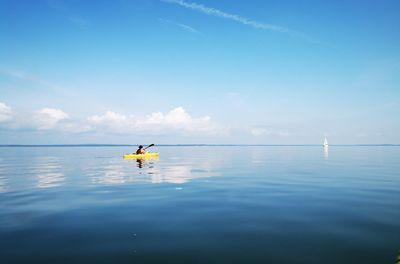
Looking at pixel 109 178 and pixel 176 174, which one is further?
pixel 176 174

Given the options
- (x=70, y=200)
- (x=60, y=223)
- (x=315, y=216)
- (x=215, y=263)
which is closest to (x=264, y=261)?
(x=215, y=263)

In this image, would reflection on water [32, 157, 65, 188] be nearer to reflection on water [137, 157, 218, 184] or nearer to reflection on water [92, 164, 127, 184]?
reflection on water [92, 164, 127, 184]

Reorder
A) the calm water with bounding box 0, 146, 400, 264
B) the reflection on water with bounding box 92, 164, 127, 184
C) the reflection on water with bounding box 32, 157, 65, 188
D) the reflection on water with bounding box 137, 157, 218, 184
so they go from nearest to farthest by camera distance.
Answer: the calm water with bounding box 0, 146, 400, 264
the reflection on water with bounding box 32, 157, 65, 188
the reflection on water with bounding box 92, 164, 127, 184
the reflection on water with bounding box 137, 157, 218, 184

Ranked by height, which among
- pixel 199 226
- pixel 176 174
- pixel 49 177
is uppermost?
pixel 49 177

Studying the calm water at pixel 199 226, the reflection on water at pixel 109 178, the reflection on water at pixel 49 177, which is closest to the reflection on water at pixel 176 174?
the reflection on water at pixel 109 178

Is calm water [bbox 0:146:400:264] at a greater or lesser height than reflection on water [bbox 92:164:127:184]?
lesser

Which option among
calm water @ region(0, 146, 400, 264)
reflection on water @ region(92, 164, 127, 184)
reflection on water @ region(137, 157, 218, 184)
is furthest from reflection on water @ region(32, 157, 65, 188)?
Result: reflection on water @ region(137, 157, 218, 184)

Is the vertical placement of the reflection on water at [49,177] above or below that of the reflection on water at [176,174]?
above

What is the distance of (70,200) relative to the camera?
63.9 feet

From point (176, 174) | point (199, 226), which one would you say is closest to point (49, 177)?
point (176, 174)

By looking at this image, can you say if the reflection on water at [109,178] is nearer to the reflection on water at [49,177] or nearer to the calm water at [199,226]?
the reflection on water at [49,177]

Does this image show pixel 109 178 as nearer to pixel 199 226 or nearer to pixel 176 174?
pixel 176 174

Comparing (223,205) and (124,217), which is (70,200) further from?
(223,205)

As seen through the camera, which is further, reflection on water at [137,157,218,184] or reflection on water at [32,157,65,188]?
reflection on water at [137,157,218,184]
